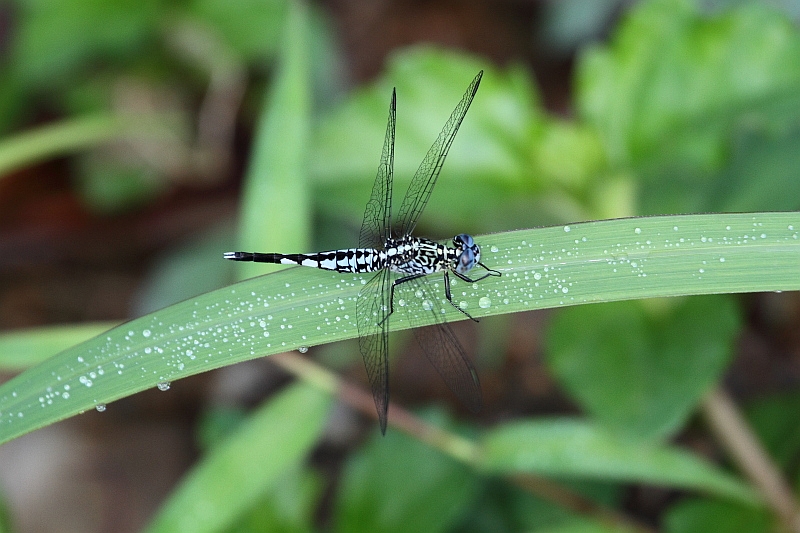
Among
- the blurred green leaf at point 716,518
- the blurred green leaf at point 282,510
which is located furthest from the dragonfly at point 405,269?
the blurred green leaf at point 716,518

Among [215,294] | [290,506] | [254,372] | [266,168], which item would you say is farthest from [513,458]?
[254,372]

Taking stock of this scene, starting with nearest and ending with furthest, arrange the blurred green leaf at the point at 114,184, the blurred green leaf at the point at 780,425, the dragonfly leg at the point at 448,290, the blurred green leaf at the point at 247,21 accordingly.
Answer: the dragonfly leg at the point at 448,290 < the blurred green leaf at the point at 780,425 < the blurred green leaf at the point at 247,21 < the blurred green leaf at the point at 114,184

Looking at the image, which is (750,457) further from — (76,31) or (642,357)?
(76,31)

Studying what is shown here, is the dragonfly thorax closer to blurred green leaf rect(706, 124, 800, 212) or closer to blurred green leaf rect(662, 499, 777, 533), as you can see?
blurred green leaf rect(706, 124, 800, 212)

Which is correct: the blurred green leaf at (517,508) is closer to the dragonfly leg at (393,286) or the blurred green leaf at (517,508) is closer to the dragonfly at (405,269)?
the dragonfly at (405,269)

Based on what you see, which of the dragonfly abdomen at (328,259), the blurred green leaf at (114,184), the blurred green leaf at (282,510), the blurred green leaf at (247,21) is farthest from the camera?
the blurred green leaf at (114,184)

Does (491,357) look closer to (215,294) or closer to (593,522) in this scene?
(593,522)

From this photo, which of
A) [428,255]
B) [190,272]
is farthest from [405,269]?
[190,272]
